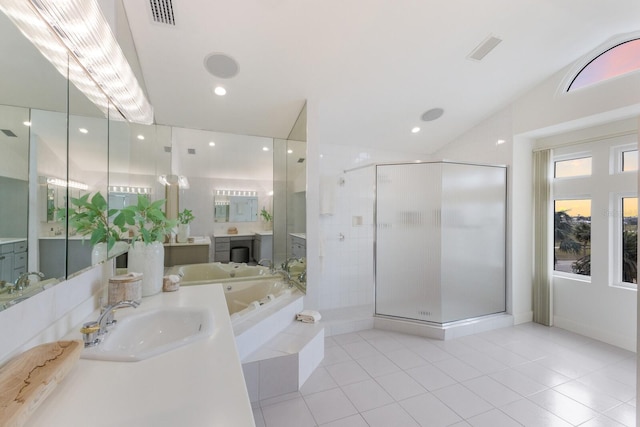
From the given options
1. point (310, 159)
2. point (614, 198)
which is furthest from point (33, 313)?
point (614, 198)

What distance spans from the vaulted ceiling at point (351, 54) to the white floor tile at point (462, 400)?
2.58m

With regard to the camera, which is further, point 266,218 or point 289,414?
point 266,218

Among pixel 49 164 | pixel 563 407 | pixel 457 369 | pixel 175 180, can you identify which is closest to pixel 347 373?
pixel 457 369

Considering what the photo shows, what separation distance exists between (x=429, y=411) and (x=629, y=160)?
3350 millimetres

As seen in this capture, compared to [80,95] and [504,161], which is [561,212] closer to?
[504,161]

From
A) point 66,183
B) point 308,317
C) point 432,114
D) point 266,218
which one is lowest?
point 308,317

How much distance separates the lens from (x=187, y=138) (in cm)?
312

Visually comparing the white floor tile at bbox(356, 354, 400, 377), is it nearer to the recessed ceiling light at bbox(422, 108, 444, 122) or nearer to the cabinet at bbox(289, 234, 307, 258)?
the cabinet at bbox(289, 234, 307, 258)

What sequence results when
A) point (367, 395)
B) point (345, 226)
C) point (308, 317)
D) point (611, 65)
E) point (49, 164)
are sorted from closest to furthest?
point (49, 164) → point (367, 395) → point (308, 317) → point (611, 65) → point (345, 226)

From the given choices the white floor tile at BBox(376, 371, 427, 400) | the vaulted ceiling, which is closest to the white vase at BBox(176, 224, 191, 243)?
the vaulted ceiling

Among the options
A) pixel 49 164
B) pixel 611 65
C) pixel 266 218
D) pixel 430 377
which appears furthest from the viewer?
pixel 266 218

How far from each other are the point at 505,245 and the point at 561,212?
821 mm

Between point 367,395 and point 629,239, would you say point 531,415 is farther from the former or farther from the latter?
point 629,239

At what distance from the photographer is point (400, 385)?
7.30 ft
